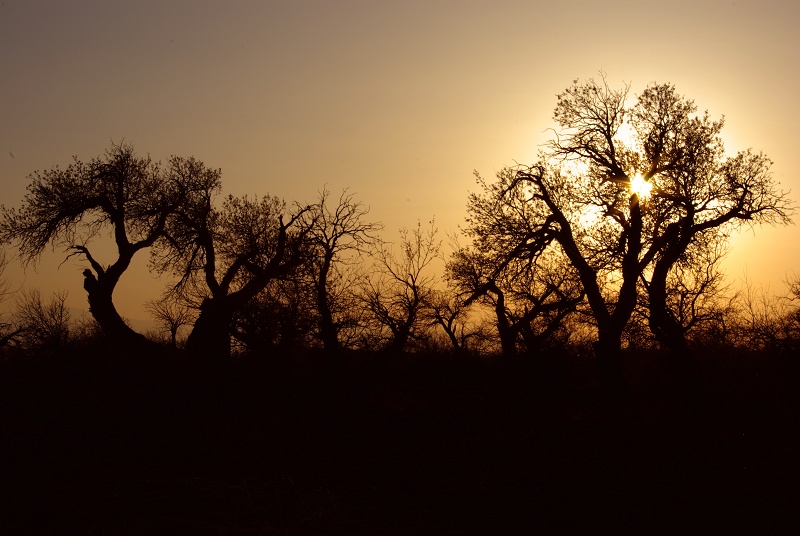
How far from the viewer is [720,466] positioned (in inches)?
524

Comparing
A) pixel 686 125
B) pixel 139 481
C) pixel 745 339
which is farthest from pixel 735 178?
pixel 139 481

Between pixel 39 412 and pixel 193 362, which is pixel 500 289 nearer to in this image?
pixel 193 362

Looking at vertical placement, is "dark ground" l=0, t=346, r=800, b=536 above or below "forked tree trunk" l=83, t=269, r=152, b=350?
below

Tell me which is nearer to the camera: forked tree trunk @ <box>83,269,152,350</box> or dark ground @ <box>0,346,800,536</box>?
dark ground @ <box>0,346,800,536</box>

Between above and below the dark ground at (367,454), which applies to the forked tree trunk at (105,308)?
above

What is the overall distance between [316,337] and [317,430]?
26.8 feet

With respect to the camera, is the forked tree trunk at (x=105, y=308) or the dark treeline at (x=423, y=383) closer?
the dark treeline at (x=423, y=383)

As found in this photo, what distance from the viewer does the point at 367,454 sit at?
1595 centimetres

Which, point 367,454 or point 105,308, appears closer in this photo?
point 367,454

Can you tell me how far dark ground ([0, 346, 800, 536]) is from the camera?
11.0 metres

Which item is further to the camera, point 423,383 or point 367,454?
point 423,383

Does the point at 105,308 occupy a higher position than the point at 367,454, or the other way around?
the point at 105,308

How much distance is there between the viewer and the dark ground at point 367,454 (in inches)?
434

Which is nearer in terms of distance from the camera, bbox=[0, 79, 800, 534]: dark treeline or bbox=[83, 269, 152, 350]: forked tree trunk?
bbox=[0, 79, 800, 534]: dark treeline
